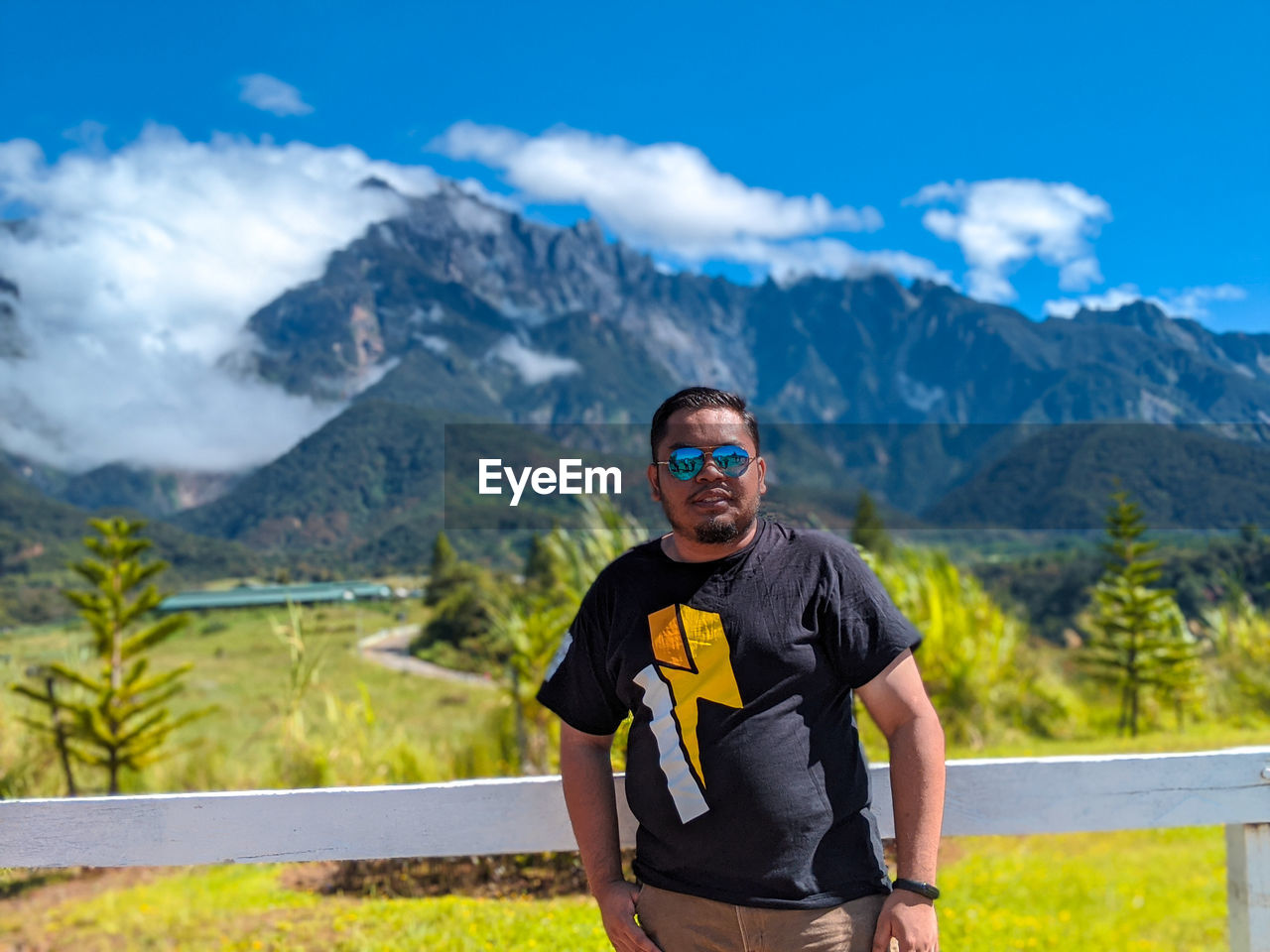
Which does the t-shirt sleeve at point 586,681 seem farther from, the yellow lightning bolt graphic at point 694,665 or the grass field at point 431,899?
the grass field at point 431,899

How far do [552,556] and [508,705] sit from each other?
1976 mm

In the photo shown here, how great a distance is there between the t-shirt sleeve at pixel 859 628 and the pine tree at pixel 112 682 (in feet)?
30.0

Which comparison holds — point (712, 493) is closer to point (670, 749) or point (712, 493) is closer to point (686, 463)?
point (686, 463)

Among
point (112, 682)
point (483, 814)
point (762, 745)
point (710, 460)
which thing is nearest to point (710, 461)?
point (710, 460)

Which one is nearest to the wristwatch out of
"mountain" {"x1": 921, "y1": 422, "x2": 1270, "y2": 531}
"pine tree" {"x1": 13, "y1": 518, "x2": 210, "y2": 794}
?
"pine tree" {"x1": 13, "y1": 518, "x2": 210, "y2": 794}

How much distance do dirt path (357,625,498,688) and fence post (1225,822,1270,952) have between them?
4381 cm

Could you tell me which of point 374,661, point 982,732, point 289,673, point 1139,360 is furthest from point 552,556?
point 1139,360

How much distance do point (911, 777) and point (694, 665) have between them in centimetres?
41

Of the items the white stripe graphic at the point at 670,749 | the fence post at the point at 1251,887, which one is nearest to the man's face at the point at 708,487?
the white stripe graphic at the point at 670,749

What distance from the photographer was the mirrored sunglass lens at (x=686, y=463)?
1.78m

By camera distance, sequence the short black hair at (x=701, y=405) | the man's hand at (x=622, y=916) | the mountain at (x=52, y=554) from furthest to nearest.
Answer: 1. the mountain at (x=52, y=554)
2. the short black hair at (x=701, y=405)
3. the man's hand at (x=622, y=916)

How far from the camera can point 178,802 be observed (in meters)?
1.98

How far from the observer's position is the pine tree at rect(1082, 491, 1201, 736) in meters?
12.2

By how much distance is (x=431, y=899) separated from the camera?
12.5 ft
